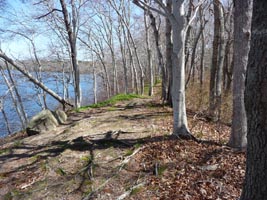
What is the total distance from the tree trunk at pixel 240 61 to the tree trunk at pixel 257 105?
7.58 ft

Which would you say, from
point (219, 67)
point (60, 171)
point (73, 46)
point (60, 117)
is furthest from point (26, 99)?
point (60, 171)

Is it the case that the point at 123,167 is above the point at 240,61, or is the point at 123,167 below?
below

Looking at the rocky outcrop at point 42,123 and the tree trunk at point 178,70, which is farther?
the rocky outcrop at point 42,123

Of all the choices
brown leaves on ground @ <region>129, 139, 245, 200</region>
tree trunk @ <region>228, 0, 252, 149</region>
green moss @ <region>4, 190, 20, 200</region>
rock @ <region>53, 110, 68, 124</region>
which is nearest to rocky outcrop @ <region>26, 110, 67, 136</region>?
rock @ <region>53, 110, 68, 124</region>

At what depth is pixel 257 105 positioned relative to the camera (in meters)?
1.73

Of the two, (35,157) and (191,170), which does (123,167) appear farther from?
(35,157)

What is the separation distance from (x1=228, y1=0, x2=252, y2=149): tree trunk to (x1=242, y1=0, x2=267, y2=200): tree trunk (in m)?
2.31

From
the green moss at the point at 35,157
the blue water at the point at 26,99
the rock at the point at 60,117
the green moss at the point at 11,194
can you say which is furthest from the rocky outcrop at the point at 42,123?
the blue water at the point at 26,99

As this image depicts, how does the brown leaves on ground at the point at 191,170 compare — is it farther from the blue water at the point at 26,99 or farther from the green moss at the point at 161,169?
the blue water at the point at 26,99

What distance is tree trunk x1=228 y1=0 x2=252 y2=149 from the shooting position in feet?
12.1

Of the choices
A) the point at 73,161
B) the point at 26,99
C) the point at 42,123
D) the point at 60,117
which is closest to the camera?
the point at 73,161

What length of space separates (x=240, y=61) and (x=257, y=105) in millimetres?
2460

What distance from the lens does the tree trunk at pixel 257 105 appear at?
1631 millimetres

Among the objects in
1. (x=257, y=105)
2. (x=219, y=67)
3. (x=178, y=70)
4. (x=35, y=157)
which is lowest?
(x=35, y=157)
